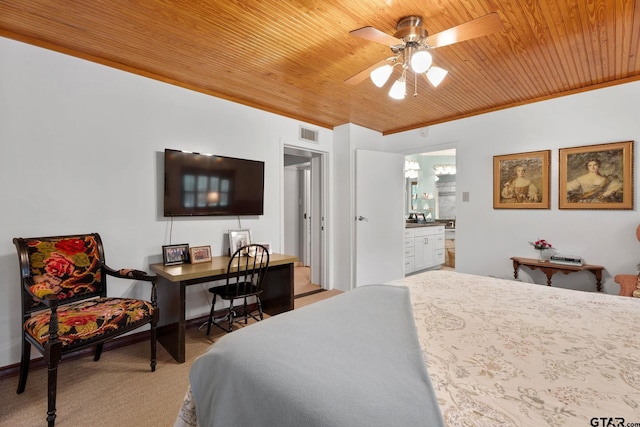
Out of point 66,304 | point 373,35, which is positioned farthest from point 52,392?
point 373,35

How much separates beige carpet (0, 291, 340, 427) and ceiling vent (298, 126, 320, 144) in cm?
277

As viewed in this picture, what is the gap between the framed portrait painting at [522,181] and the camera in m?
3.16

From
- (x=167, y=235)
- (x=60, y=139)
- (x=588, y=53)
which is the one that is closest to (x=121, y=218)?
(x=167, y=235)

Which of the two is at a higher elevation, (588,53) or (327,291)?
(588,53)

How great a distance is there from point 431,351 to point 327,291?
10.9 ft

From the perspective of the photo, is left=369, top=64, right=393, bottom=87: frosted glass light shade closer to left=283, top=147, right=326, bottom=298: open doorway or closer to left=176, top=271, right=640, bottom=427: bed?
left=176, top=271, right=640, bottom=427: bed

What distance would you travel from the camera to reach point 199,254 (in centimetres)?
280

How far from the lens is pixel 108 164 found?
2.45 m

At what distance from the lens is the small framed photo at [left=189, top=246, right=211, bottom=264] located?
2.75 m

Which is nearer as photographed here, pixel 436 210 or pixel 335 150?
pixel 335 150

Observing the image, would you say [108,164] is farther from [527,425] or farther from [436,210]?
[436,210]

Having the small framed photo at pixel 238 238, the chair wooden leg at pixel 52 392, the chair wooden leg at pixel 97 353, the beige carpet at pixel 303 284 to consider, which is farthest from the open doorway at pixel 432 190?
the chair wooden leg at pixel 52 392

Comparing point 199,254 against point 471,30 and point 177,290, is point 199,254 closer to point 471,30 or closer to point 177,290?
point 177,290

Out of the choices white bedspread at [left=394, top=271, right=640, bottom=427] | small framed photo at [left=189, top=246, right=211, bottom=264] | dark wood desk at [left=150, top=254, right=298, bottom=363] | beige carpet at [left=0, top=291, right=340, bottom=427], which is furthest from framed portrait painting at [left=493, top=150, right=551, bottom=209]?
beige carpet at [left=0, top=291, right=340, bottom=427]
